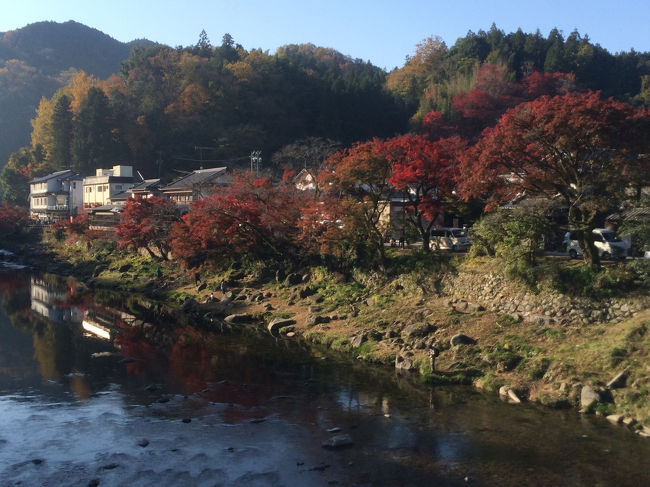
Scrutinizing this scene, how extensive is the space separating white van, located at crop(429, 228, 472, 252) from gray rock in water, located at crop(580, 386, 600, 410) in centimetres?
1308

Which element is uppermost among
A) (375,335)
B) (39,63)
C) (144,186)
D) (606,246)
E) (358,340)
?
(39,63)

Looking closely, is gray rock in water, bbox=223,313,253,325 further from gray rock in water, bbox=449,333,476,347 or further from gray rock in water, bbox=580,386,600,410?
gray rock in water, bbox=580,386,600,410

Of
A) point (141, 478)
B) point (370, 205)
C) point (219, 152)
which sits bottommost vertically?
point (141, 478)

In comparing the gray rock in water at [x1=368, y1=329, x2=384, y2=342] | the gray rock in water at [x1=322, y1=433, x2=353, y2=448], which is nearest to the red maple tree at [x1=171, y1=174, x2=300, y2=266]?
the gray rock in water at [x1=368, y1=329, x2=384, y2=342]

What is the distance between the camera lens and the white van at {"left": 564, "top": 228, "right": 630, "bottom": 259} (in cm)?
2227

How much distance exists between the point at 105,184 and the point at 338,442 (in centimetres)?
5576

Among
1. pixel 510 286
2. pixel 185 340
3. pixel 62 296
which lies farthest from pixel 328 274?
pixel 62 296

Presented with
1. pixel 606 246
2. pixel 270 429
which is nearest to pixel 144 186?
pixel 606 246

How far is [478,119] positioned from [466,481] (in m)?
53.9

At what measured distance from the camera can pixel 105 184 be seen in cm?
6234

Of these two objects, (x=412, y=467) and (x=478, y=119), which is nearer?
(x=412, y=467)

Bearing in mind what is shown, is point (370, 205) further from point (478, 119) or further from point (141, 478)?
point (478, 119)

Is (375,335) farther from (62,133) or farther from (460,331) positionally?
(62,133)

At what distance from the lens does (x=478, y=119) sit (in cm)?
6059
